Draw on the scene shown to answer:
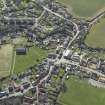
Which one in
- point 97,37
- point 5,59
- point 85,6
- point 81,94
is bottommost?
point 81,94

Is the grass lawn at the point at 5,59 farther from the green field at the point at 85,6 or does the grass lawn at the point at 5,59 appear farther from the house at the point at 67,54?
the green field at the point at 85,6

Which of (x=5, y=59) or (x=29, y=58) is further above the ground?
(x=29, y=58)

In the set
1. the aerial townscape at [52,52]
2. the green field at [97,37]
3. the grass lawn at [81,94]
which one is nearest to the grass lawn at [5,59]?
the aerial townscape at [52,52]

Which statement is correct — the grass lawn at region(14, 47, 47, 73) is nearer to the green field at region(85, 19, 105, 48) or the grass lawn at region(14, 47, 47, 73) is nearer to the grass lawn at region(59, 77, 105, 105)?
the grass lawn at region(59, 77, 105, 105)

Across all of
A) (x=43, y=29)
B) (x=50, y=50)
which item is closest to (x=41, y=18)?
(x=43, y=29)

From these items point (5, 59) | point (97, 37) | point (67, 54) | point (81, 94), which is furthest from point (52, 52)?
point (81, 94)

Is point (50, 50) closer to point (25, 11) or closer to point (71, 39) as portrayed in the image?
point (71, 39)

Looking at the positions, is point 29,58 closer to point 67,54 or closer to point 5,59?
point 5,59

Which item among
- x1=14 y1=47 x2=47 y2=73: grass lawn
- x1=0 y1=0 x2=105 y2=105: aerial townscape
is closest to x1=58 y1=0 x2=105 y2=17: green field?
x1=0 y1=0 x2=105 y2=105: aerial townscape
